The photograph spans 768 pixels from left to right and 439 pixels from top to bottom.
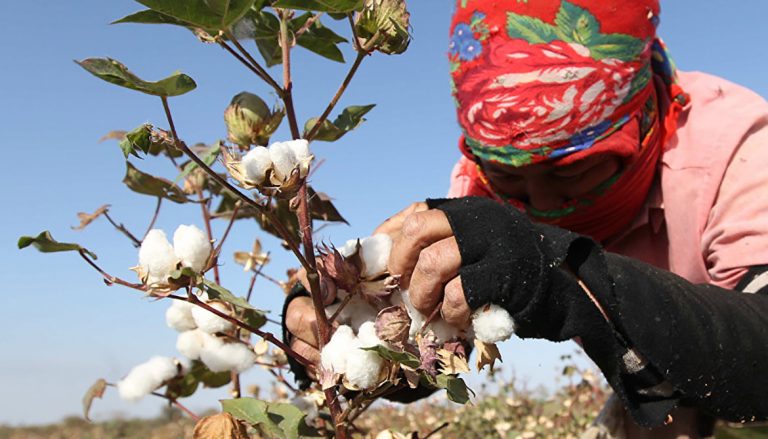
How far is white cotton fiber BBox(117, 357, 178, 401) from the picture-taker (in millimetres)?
1160

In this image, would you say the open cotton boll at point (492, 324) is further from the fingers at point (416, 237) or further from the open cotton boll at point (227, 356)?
the open cotton boll at point (227, 356)

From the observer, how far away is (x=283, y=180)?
0.69 metres

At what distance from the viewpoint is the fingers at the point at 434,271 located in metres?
0.82

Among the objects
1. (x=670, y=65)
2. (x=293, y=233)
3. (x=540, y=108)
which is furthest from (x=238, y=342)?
(x=670, y=65)

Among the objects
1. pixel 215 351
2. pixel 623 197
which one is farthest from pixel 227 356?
pixel 623 197

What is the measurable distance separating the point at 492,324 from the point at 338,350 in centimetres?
18

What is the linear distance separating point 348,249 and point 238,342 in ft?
1.14

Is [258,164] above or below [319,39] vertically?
below

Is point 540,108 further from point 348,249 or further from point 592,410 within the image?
point 592,410

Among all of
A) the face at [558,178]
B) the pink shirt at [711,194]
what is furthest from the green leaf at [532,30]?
the pink shirt at [711,194]

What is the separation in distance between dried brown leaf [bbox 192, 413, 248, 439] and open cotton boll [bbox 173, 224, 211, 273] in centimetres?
16

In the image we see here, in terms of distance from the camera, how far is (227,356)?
109 cm

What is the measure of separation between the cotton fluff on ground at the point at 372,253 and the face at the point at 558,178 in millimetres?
694

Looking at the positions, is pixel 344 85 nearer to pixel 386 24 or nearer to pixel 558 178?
pixel 386 24
